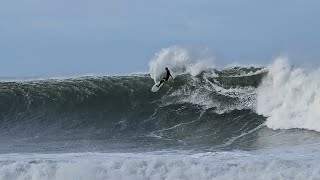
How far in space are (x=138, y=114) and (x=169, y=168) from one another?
7.16 m

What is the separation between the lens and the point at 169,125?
15.0 m

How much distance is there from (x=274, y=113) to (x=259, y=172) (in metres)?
6.20

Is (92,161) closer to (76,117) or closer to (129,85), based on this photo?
(76,117)

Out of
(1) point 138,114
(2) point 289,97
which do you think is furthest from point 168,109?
(2) point 289,97

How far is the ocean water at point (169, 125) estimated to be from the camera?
9281 millimetres

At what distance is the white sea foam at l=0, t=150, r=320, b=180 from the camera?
29.1ft

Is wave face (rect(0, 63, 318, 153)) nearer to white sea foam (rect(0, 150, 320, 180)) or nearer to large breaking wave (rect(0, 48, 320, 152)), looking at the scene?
large breaking wave (rect(0, 48, 320, 152))

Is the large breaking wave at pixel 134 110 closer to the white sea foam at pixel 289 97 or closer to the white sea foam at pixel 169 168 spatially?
the white sea foam at pixel 289 97

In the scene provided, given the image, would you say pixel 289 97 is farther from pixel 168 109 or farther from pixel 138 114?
pixel 138 114

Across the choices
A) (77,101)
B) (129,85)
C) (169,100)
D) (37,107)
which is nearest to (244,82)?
(169,100)

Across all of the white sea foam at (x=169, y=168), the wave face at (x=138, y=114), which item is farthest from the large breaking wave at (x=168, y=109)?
the white sea foam at (x=169, y=168)

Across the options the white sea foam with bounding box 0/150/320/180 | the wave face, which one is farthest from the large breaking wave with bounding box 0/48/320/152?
the white sea foam with bounding box 0/150/320/180

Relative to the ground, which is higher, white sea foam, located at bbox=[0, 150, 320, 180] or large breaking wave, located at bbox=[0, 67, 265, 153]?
large breaking wave, located at bbox=[0, 67, 265, 153]

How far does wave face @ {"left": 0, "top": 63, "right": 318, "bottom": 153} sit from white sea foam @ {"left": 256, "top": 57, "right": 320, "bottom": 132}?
0.22 meters
